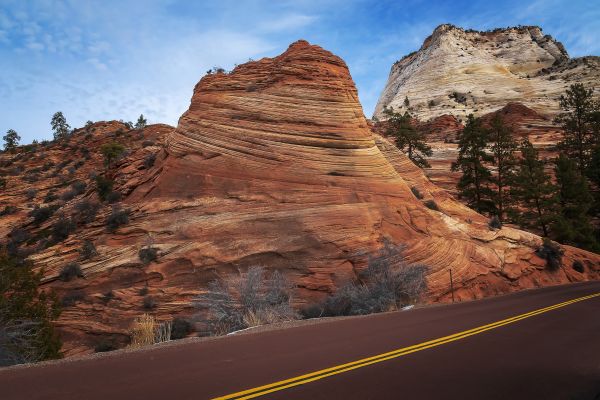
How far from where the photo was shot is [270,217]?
18.5 meters

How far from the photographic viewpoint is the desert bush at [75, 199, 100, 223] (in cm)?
2069

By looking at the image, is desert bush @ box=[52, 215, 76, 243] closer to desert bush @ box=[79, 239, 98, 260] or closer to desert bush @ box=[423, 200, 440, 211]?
desert bush @ box=[79, 239, 98, 260]

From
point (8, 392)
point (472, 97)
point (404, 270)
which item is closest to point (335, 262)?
point (404, 270)

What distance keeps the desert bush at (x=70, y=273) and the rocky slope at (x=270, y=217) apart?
Result: 24cm

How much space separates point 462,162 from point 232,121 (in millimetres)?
22869

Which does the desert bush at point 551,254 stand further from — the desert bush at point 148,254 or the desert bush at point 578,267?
the desert bush at point 148,254

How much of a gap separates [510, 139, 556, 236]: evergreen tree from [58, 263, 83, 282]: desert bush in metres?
30.2

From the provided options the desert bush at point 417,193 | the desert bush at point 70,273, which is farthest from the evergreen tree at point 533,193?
the desert bush at point 70,273

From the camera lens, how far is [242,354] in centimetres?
745

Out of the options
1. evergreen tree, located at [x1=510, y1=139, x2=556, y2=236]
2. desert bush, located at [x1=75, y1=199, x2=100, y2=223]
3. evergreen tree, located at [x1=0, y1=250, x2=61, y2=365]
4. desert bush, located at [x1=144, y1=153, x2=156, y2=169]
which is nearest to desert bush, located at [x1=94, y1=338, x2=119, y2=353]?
evergreen tree, located at [x1=0, y1=250, x2=61, y2=365]

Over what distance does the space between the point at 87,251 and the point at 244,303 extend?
8.53m

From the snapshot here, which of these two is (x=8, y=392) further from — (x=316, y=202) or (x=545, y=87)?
(x=545, y=87)

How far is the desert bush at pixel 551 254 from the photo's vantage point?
76.5 ft

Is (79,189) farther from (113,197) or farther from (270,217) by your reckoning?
(270,217)
